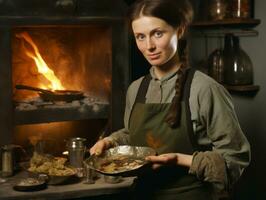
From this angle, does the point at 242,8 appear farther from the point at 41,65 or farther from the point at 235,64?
the point at 41,65

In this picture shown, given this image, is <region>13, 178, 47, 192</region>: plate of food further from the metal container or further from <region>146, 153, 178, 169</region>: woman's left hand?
<region>146, 153, 178, 169</region>: woman's left hand

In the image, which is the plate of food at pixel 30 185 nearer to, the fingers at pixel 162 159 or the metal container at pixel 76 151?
the metal container at pixel 76 151

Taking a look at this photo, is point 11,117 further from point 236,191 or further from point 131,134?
point 236,191

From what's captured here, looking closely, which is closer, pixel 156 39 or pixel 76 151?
pixel 156 39

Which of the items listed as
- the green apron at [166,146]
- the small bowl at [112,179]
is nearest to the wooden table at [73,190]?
the small bowl at [112,179]

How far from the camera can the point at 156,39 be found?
1.63 metres

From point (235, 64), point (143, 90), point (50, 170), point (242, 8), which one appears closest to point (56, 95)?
point (50, 170)

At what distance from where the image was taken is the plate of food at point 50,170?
207cm

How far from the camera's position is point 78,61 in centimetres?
264

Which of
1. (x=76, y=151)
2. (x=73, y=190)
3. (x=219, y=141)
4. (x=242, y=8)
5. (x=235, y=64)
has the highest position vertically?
(x=242, y=8)

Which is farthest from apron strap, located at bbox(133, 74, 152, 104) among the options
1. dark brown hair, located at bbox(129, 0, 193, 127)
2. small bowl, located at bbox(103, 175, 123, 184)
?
small bowl, located at bbox(103, 175, 123, 184)

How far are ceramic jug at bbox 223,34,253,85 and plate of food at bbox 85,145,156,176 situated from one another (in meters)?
0.90

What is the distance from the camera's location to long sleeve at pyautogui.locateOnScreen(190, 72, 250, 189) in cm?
155

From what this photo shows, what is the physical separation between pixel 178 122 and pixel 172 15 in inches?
13.5
